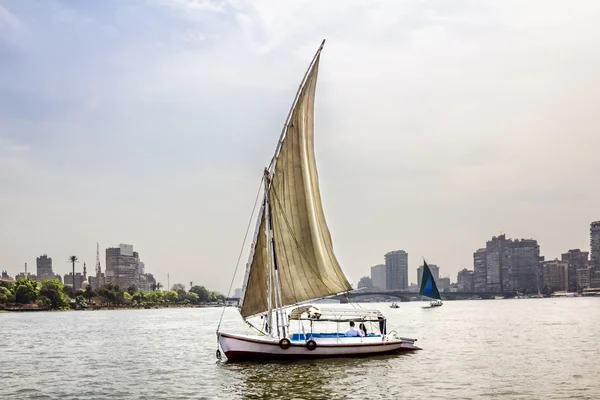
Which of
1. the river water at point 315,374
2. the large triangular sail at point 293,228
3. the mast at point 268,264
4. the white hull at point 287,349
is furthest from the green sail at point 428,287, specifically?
the mast at point 268,264

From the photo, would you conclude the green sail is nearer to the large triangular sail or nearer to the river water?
the river water

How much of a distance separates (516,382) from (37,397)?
27234 mm

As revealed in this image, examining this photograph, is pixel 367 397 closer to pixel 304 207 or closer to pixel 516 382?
pixel 516 382

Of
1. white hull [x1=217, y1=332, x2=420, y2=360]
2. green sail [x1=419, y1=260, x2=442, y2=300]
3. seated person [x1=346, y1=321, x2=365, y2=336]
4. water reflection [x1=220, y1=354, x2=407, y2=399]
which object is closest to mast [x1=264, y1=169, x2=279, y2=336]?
white hull [x1=217, y1=332, x2=420, y2=360]

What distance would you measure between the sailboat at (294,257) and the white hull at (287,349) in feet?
0.23

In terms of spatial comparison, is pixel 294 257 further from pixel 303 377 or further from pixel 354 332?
pixel 303 377

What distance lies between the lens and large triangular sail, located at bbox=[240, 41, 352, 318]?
166ft

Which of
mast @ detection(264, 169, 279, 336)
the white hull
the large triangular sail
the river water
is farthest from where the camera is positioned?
the large triangular sail

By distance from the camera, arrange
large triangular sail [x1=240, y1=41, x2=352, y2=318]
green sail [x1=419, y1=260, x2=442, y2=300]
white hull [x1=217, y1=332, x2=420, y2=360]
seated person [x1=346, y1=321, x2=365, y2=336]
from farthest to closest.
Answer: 1. green sail [x1=419, y1=260, x2=442, y2=300]
2. seated person [x1=346, y1=321, x2=365, y2=336]
3. large triangular sail [x1=240, y1=41, x2=352, y2=318]
4. white hull [x1=217, y1=332, x2=420, y2=360]

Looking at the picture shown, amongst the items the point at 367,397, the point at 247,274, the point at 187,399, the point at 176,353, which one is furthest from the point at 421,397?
the point at 176,353

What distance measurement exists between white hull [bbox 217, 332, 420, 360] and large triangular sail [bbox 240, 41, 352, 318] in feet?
9.32

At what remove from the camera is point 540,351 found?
61.7 m

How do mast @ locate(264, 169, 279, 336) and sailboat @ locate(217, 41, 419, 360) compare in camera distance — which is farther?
sailboat @ locate(217, 41, 419, 360)

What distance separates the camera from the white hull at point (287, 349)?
47.9 meters
